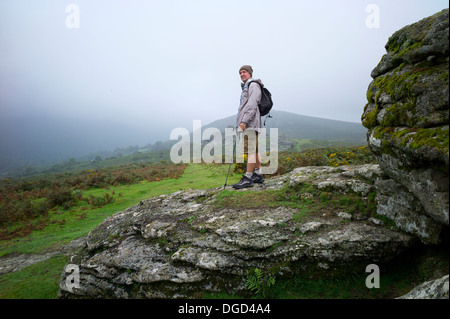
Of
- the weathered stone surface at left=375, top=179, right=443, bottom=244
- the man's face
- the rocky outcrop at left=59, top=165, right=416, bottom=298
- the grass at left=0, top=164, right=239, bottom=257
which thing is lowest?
the grass at left=0, top=164, right=239, bottom=257

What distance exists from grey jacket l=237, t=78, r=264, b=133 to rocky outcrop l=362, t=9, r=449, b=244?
9.79 ft

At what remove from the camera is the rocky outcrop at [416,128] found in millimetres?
2869

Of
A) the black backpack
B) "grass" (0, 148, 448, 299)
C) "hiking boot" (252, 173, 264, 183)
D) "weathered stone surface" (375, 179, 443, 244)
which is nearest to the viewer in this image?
"weathered stone surface" (375, 179, 443, 244)

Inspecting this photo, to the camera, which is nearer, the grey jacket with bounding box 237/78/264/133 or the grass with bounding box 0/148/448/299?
the grass with bounding box 0/148/448/299

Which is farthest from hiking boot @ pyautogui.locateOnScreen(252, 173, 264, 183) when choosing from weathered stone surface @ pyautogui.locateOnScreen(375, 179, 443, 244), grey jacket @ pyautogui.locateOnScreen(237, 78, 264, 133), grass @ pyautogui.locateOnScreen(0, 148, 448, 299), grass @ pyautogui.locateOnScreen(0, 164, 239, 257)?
grass @ pyautogui.locateOnScreen(0, 164, 239, 257)

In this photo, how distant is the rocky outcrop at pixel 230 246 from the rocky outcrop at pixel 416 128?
0.53 metres

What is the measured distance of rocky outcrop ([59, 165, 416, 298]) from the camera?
12.1ft

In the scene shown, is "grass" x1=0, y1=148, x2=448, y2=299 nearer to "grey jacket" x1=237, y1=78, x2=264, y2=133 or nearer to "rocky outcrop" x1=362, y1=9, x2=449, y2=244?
"rocky outcrop" x1=362, y1=9, x2=449, y2=244

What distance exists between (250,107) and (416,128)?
396cm

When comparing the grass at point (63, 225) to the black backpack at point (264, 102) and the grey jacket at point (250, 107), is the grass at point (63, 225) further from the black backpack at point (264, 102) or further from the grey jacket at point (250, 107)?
the black backpack at point (264, 102)

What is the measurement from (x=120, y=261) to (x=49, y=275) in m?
2.72

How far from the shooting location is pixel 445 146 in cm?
263

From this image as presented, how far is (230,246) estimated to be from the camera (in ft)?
13.9
